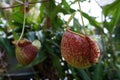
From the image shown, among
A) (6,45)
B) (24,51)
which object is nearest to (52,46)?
(6,45)

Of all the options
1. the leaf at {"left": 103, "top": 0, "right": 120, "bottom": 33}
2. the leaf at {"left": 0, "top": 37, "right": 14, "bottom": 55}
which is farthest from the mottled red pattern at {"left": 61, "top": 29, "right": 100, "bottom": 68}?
the leaf at {"left": 0, "top": 37, "right": 14, "bottom": 55}

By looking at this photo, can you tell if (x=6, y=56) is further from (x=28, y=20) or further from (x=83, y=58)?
(x=83, y=58)

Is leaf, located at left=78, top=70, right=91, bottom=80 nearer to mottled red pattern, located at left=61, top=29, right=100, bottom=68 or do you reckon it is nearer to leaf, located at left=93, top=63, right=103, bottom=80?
leaf, located at left=93, top=63, right=103, bottom=80

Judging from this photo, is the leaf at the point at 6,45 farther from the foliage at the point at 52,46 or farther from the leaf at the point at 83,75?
the leaf at the point at 83,75

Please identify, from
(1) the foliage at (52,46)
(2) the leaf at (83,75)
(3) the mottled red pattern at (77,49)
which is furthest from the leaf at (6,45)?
(3) the mottled red pattern at (77,49)

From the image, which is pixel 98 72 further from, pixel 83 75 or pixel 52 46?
pixel 52 46

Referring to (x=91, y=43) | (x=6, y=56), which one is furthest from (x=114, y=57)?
(x=91, y=43)
